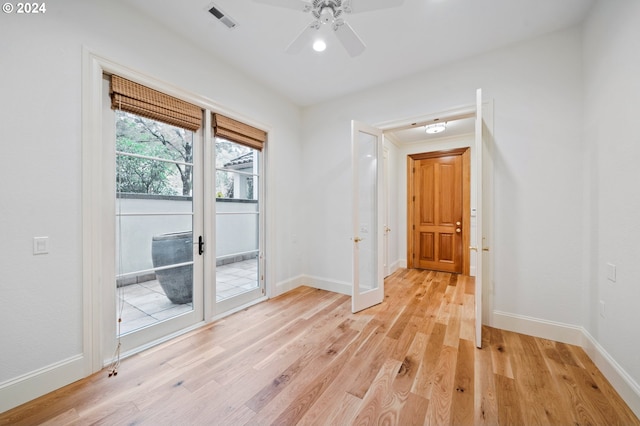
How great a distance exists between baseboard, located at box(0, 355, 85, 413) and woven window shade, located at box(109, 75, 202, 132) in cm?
199

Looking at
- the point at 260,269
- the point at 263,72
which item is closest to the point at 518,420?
the point at 260,269

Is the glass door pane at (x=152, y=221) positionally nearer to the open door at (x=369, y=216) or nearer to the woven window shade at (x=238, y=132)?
the woven window shade at (x=238, y=132)

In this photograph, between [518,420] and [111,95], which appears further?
[111,95]

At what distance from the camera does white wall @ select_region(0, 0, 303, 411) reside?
1516 mm

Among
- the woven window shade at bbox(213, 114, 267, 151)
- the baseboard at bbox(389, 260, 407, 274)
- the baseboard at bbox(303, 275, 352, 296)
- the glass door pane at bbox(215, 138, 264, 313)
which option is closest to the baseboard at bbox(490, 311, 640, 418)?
the baseboard at bbox(303, 275, 352, 296)

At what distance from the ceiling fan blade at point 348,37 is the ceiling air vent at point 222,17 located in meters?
1.10

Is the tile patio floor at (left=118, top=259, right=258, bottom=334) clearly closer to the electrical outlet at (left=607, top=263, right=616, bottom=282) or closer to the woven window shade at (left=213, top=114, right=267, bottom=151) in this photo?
the woven window shade at (left=213, top=114, right=267, bottom=151)

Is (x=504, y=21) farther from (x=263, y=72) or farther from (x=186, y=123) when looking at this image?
(x=186, y=123)

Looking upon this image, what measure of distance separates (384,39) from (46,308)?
11.8 feet

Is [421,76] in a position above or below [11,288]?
above

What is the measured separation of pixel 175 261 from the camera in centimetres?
244

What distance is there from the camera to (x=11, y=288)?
1.52 meters

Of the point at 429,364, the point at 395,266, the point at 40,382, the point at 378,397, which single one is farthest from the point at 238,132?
the point at 395,266

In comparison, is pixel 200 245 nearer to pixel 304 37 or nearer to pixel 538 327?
pixel 304 37
